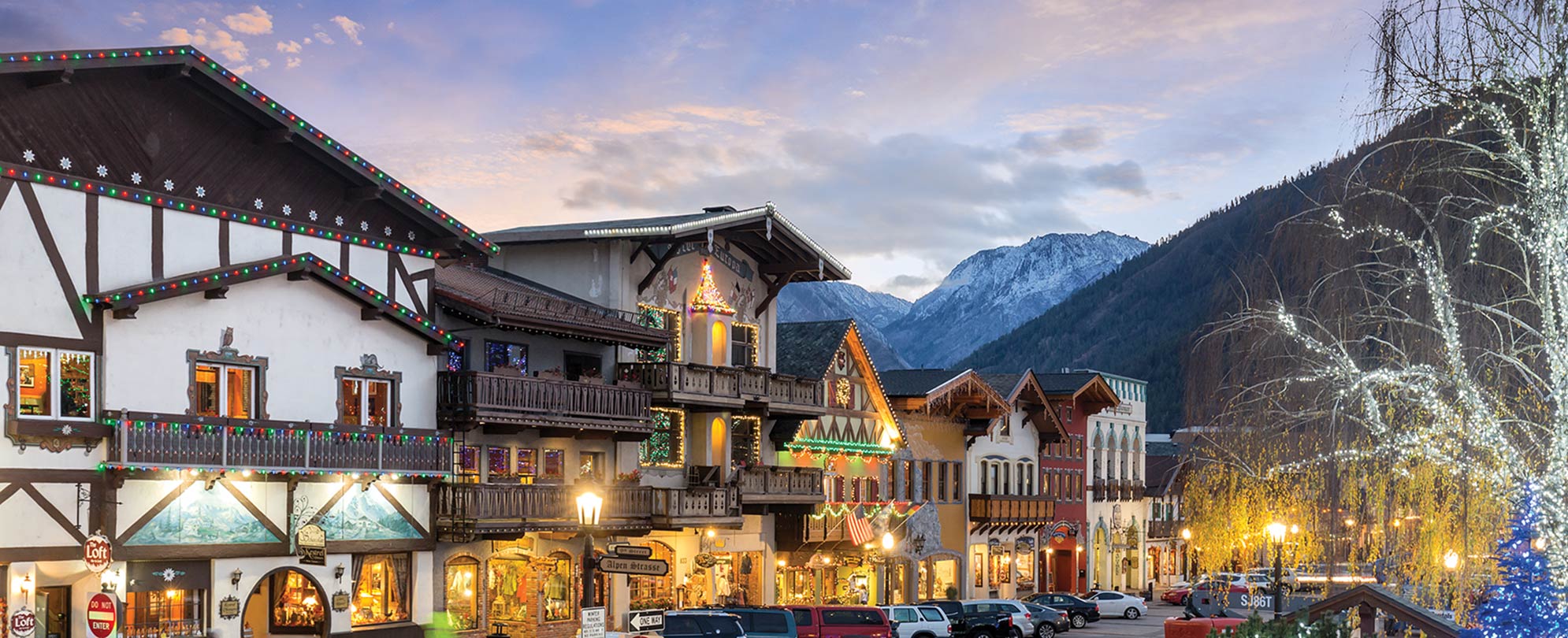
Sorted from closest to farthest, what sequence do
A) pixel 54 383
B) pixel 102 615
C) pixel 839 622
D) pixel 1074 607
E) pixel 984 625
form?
pixel 102 615, pixel 54 383, pixel 839 622, pixel 984 625, pixel 1074 607

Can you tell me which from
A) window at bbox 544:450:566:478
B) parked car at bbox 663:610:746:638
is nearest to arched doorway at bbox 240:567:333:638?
parked car at bbox 663:610:746:638

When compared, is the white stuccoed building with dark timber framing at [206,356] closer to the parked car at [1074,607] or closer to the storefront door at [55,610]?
the storefront door at [55,610]

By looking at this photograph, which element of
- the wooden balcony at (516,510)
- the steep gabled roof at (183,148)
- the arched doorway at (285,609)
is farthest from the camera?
the wooden balcony at (516,510)

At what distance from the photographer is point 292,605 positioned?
3712 centimetres

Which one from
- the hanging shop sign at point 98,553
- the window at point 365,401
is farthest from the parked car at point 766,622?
the hanging shop sign at point 98,553

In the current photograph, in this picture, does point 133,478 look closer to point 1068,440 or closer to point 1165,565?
point 1068,440

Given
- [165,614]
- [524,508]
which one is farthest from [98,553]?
[524,508]

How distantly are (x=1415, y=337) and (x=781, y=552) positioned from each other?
3292 cm

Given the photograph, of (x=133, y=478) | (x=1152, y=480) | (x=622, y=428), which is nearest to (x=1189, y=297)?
(x=1152, y=480)

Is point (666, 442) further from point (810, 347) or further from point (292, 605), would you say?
point (292, 605)

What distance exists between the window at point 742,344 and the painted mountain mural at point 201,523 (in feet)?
65.5

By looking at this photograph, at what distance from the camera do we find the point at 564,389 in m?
41.8

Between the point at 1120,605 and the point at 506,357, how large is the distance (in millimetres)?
34848

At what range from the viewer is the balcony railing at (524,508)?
3909cm
